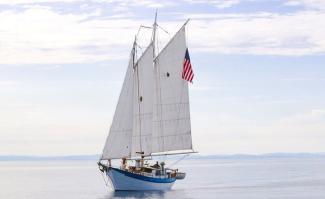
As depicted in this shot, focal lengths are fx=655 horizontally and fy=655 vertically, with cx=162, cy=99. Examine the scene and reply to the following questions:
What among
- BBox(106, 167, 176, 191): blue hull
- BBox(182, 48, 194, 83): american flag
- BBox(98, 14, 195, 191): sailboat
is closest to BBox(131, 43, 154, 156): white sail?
BBox(98, 14, 195, 191): sailboat

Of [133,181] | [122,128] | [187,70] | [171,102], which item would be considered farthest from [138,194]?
[187,70]

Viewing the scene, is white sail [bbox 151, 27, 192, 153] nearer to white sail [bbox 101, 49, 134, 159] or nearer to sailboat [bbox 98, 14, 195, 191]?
sailboat [bbox 98, 14, 195, 191]

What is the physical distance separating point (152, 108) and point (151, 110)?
291mm

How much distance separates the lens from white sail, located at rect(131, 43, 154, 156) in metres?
82.3

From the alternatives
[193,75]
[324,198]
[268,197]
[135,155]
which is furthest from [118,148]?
[324,198]

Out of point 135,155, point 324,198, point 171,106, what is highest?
point 171,106

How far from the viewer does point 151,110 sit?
272ft

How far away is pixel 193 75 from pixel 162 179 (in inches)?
568

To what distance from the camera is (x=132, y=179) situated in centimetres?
8369

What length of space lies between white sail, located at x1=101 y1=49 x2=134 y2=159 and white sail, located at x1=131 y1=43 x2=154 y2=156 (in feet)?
2.08

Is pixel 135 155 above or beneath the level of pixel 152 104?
beneath

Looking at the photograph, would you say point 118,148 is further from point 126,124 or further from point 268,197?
point 268,197

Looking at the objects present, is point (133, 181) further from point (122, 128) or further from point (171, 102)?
point (171, 102)

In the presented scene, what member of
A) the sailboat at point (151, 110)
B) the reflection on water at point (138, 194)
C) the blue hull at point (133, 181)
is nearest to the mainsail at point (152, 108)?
the sailboat at point (151, 110)
